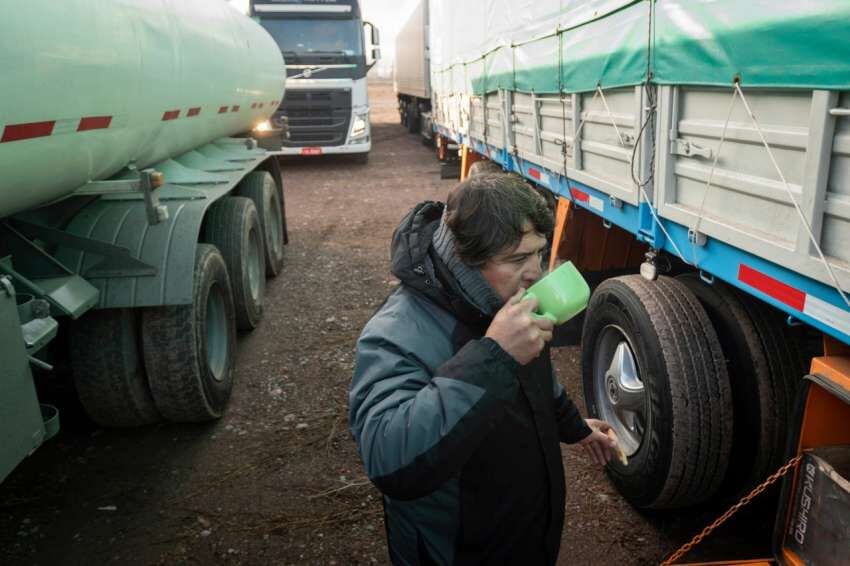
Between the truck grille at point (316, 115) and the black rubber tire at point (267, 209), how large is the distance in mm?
6975

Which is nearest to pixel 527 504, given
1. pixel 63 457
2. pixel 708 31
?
pixel 708 31

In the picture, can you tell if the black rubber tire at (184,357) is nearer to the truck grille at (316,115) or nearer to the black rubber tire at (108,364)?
the black rubber tire at (108,364)

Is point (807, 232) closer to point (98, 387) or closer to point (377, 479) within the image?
point (377, 479)

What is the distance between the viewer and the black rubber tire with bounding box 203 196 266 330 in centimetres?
501

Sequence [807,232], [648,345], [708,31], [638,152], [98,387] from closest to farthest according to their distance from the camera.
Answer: [807,232] < [708,31] < [648,345] < [638,152] < [98,387]

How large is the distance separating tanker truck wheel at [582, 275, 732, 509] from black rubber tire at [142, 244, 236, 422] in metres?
2.09

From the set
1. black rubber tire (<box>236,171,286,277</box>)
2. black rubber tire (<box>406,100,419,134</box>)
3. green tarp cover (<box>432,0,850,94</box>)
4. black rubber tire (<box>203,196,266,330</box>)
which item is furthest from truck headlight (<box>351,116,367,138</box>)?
green tarp cover (<box>432,0,850,94</box>)

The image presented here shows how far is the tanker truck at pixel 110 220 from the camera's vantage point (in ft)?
7.77

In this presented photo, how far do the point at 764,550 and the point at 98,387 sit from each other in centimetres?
311

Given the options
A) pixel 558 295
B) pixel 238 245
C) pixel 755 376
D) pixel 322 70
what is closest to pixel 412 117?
pixel 322 70

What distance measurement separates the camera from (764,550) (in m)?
2.80

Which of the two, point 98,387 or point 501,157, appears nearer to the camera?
point 98,387

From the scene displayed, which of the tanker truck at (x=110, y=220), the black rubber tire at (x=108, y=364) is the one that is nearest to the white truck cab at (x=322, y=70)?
the tanker truck at (x=110, y=220)

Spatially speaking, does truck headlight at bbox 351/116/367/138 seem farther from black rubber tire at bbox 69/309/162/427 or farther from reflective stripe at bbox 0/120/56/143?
reflective stripe at bbox 0/120/56/143
